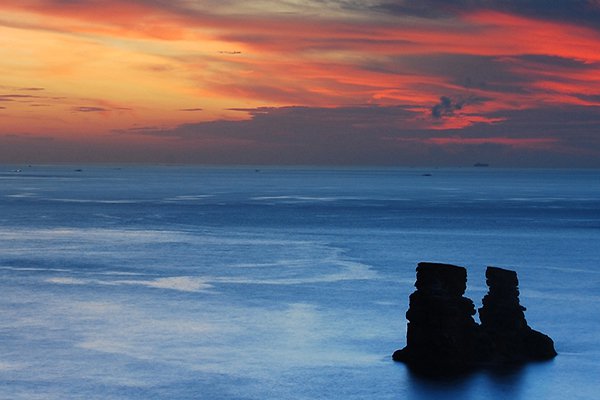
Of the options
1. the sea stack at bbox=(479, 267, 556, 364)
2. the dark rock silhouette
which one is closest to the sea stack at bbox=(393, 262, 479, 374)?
the dark rock silhouette

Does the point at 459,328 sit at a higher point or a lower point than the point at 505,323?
lower

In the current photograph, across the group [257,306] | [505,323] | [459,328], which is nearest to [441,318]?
[459,328]

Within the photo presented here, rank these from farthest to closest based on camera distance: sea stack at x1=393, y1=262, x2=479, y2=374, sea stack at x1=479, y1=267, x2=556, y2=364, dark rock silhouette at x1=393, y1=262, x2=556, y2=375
Result: sea stack at x1=479, y1=267, x2=556, y2=364 → dark rock silhouette at x1=393, y1=262, x2=556, y2=375 → sea stack at x1=393, y1=262, x2=479, y2=374

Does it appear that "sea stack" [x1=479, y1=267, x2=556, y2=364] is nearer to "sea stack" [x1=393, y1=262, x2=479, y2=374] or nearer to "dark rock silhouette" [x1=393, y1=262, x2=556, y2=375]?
"dark rock silhouette" [x1=393, y1=262, x2=556, y2=375]

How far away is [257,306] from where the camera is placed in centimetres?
5997

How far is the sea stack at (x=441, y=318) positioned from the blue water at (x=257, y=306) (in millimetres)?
1348

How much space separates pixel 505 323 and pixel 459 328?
9.74ft

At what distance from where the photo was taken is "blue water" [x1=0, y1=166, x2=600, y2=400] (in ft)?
134

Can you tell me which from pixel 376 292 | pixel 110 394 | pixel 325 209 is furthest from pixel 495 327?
pixel 325 209

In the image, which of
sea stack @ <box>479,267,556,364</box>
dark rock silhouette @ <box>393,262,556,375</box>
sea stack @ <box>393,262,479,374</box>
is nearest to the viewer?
sea stack @ <box>393,262,479,374</box>

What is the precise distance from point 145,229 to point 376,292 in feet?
193

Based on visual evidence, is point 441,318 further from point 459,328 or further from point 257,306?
point 257,306

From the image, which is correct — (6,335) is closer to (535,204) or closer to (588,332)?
(588,332)

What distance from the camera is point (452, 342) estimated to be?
4103cm
